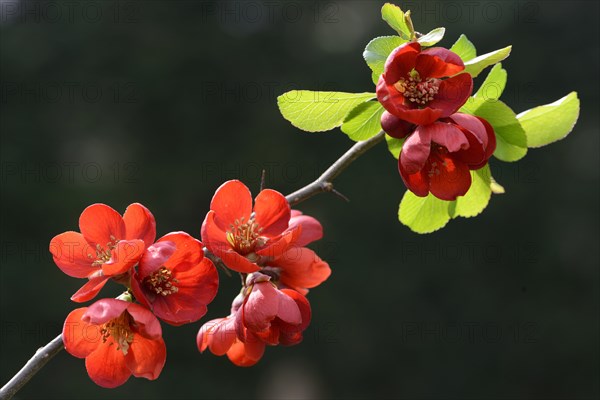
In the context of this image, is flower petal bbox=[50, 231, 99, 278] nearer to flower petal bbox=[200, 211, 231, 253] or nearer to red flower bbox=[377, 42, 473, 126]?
flower petal bbox=[200, 211, 231, 253]

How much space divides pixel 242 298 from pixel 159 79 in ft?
20.6

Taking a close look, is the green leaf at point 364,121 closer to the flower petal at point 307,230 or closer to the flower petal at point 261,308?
the flower petal at point 307,230

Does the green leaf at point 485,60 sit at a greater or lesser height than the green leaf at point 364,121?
greater

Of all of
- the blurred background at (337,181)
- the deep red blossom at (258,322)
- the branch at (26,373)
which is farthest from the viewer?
the blurred background at (337,181)

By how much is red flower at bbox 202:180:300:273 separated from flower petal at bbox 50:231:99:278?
0.14 metres

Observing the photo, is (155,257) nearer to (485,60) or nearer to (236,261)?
(236,261)

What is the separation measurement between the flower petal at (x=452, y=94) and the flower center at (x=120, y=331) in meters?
0.42

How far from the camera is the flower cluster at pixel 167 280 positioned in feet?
2.73

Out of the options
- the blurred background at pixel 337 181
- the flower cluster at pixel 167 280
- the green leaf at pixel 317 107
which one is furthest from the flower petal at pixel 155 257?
the blurred background at pixel 337 181

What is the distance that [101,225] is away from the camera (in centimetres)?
90

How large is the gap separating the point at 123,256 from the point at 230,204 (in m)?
0.17

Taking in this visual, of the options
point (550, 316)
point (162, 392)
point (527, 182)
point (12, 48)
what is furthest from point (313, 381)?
point (12, 48)

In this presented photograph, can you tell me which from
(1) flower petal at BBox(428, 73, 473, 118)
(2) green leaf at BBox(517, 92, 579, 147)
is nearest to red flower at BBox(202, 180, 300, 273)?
(1) flower petal at BBox(428, 73, 473, 118)

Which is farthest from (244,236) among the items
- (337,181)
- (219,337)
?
(337,181)
